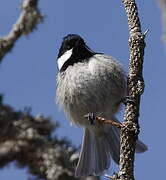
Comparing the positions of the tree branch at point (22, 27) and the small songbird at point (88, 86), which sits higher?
the small songbird at point (88, 86)

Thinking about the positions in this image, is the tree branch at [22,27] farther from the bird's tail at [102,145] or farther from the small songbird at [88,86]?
the bird's tail at [102,145]

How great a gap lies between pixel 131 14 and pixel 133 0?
10 cm

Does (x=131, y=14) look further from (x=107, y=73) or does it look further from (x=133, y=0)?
(x=107, y=73)

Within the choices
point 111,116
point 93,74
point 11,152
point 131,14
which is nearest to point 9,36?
point 131,14

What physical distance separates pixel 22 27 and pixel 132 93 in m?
0.75

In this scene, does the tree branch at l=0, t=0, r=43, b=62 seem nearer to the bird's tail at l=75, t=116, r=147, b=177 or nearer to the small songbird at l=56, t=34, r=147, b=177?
the small songbird at l=56, t=34, r=147, b=177

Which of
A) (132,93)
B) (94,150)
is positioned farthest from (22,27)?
(94,150)

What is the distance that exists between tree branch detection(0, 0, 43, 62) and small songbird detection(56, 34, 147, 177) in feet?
5.15

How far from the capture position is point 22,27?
2.28m

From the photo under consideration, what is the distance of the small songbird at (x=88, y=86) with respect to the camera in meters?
3.88

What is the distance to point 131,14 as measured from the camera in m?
2.17

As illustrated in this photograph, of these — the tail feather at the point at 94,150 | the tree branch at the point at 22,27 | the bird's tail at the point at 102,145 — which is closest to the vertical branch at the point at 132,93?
the tree branch at the point at 22,27

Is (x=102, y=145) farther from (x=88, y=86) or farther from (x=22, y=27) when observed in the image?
(x=22, y=27)

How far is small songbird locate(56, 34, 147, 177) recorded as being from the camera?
3.88 m
